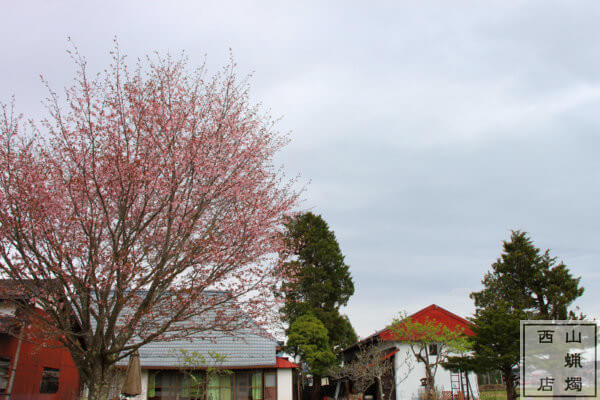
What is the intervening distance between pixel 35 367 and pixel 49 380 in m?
1.44

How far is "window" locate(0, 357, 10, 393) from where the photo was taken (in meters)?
10.4

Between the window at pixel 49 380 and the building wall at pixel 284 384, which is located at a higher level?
the window at pixel 49 380

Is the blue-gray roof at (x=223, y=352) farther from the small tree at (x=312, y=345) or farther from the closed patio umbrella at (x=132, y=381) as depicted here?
the closed patio umbrella at (x=132, y=381)

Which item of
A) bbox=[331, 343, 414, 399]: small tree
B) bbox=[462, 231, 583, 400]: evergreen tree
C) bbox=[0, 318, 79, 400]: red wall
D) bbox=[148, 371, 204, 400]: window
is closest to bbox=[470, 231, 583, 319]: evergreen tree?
bbox=[462, 231, 583, 400]: evergreen tree

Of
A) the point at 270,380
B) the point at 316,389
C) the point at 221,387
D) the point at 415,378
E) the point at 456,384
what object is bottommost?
the point at 316,389

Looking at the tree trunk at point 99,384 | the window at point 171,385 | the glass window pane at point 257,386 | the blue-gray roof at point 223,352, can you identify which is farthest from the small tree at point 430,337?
the tree trunk at point 99,384

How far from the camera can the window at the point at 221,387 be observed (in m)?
19.7

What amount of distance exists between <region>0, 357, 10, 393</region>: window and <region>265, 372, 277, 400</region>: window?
12177 mm

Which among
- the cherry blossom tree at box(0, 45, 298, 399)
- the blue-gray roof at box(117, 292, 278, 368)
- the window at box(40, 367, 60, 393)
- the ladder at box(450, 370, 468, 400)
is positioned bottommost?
the ladder at box(450, 370, 468, 400)

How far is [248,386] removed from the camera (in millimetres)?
20188

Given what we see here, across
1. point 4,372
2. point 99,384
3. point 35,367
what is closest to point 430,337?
point 99,384

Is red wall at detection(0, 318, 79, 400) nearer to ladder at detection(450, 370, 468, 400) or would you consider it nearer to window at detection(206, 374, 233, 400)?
window at detection(206, 374, 233, 400)

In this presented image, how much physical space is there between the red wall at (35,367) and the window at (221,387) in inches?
239

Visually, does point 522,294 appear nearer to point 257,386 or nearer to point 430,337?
point 430,337
